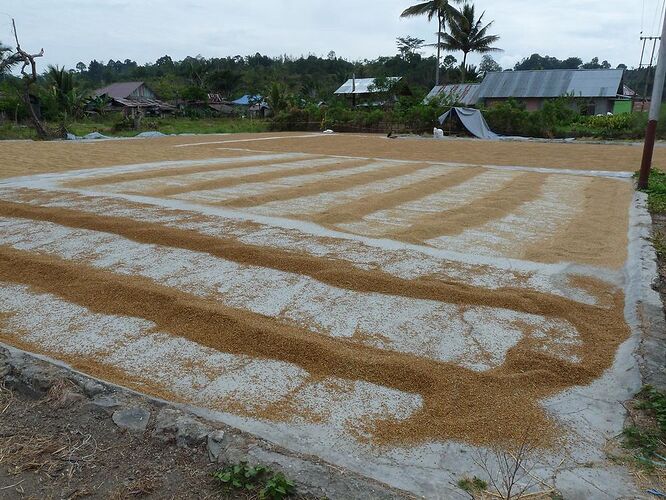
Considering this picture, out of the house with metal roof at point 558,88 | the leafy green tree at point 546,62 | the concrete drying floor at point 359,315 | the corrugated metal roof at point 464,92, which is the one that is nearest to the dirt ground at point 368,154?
the concrete drying floor at point 359,315

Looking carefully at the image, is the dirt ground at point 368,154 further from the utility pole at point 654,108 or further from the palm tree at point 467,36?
the palm tree at point 467,36

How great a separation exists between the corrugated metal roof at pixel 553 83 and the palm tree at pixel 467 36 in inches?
123

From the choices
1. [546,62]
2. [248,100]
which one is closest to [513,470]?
[248,100]

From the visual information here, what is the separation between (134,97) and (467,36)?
24.9 meters

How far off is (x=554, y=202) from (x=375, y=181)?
9.36 ft

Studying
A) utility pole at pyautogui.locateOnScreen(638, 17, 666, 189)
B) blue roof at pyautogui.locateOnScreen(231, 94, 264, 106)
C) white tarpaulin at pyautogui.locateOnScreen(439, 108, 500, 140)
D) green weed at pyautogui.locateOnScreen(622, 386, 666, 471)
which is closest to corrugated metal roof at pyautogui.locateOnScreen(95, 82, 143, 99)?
blue roof at pyautogui.locateOnScreen(231, 94, 264, 106)

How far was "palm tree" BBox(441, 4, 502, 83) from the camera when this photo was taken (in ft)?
114

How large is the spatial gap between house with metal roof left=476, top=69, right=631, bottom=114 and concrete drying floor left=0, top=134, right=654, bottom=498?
27.4 meters

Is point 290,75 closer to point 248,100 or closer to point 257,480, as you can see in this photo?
point 248,100

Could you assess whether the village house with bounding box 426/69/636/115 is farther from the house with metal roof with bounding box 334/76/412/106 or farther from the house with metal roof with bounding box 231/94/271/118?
the house with metal roof with bounding box 231/94/271/118

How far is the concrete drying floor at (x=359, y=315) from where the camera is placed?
2.42 m

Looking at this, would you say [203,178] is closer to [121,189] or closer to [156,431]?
[121,189]

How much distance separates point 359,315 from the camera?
3498mm

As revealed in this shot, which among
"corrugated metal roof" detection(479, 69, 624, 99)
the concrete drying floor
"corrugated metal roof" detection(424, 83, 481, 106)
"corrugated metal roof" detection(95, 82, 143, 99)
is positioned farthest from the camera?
"corrugated metal roof" detection(95, 82, 143, 99)
